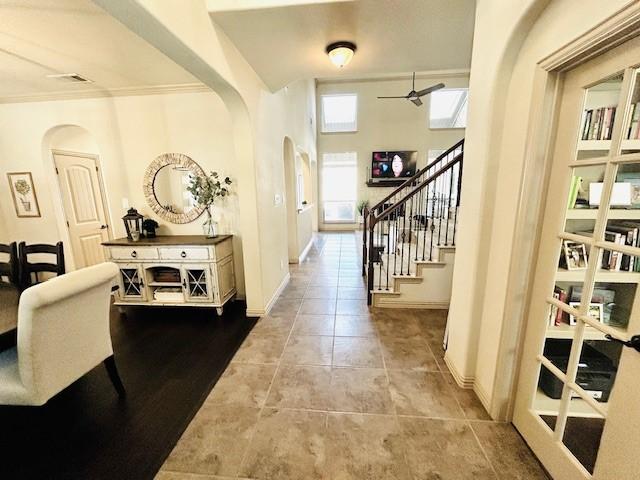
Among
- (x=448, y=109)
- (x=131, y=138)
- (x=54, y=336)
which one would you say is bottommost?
(x=54, y=336)

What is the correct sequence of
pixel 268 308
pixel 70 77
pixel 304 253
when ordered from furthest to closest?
1. pixel 304 253
2. pixel 268 308
3. pixel 70 77

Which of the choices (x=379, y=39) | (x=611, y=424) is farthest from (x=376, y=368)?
(x=379, y=39)

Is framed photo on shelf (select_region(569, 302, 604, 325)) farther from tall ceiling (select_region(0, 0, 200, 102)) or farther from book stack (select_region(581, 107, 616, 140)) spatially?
tall ceiling (select_region(0, 0, 200, 102))

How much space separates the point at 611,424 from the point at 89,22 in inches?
145

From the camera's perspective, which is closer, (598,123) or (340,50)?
(598,123)

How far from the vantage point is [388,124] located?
836 cm

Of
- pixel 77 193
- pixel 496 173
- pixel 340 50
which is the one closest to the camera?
pixel 496 173

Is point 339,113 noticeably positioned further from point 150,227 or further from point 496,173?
point 496,173

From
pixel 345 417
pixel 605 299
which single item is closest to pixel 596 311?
pixel 605 299

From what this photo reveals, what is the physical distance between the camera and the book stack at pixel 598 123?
3.46 feet

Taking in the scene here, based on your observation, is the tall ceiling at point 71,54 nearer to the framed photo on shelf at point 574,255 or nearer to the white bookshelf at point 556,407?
the framed photo on shelf at point 574,255

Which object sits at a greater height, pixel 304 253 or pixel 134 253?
pixel 134 253

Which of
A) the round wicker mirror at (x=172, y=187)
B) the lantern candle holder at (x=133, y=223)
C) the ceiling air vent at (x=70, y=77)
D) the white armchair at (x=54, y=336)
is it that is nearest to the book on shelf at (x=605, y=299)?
the white armchair at (x=54, y=336)

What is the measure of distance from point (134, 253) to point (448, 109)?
926 centimetres
